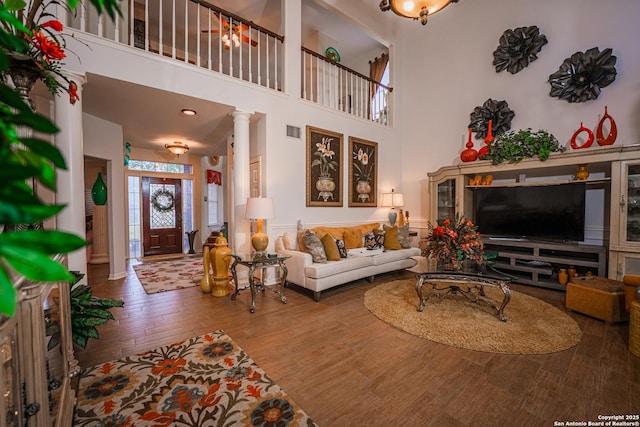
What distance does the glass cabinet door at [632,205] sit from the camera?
3066 millimetres

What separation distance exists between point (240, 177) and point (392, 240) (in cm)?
264

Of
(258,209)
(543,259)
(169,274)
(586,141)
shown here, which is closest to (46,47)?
(258,209)

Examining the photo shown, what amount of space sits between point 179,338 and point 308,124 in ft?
11.2

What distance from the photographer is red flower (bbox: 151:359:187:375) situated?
1.88 metres

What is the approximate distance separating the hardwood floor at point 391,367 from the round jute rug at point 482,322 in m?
0.11

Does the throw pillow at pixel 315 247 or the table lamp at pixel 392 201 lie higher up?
the table lamp at pixel 392 201

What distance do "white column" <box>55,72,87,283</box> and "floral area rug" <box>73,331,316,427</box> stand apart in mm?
1488

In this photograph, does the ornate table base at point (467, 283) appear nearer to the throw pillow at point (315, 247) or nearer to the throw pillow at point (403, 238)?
the throw pillow at point (315, 247)

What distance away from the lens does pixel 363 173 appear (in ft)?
16.9

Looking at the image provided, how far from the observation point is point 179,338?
7.73 feet

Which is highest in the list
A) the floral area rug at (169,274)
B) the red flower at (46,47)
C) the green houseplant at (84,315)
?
the red flower at (46,47)

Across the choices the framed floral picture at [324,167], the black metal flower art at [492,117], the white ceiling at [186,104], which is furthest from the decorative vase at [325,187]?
the black metal flower art at [492,117]

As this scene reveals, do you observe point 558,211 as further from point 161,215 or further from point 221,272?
point 161,215

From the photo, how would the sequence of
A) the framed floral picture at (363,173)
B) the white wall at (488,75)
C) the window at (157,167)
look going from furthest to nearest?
the window at (157,167)
the framed floral picture at (363,173)
the white wall at (488,75)
